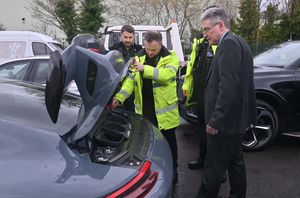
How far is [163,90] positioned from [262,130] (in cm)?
199

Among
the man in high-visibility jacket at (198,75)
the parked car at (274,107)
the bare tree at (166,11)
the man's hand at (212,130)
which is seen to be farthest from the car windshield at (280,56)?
the bare tree at (166,11)

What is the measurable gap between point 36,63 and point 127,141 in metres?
4.82

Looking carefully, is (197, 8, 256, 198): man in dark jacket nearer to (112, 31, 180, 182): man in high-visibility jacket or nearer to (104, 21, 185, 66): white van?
(112, 31, 180, 182): man in high-visibility jacket

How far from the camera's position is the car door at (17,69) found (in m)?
6.86

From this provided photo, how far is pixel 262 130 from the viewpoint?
552cm

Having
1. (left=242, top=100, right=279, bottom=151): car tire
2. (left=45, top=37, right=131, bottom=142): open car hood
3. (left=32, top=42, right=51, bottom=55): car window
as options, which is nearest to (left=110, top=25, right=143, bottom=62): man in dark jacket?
(left=242, top=100, right=279, bottom=151): car tire

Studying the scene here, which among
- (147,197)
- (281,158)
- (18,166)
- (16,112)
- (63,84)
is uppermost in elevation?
(63,84)

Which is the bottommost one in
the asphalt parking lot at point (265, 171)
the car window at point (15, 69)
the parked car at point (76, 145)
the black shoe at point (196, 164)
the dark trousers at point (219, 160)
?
the asphalt parking lot at point (265, 171)

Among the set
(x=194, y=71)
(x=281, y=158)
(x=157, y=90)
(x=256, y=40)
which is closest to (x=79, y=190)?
(x=157, y=90)

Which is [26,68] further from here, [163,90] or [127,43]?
[163,90]

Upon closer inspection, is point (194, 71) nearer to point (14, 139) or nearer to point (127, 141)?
point (127, 141)

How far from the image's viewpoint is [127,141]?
8.19 feet

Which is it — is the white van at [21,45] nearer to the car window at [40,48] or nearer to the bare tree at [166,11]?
the car window at [40,48]

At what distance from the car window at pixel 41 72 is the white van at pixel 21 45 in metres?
7.39
